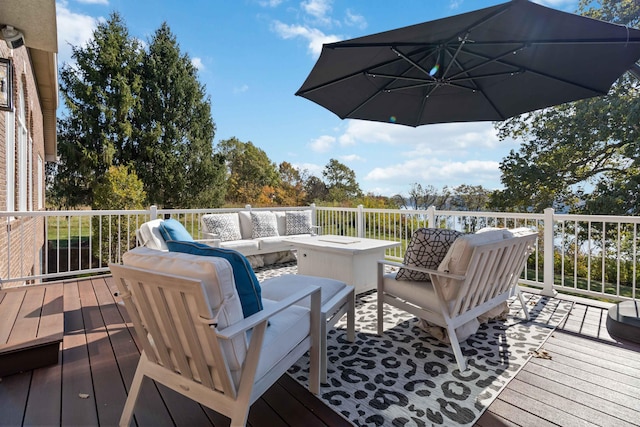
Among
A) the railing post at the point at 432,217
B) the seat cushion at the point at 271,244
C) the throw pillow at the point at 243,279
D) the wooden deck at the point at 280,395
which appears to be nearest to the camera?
the throw pillow at the point at 243,279

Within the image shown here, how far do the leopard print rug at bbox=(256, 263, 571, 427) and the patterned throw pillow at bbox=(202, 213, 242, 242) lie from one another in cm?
291

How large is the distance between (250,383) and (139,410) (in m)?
0.89

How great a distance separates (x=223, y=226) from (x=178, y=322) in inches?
164

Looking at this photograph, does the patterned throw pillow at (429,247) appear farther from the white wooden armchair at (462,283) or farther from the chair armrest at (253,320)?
the chair armrest at (253,320)

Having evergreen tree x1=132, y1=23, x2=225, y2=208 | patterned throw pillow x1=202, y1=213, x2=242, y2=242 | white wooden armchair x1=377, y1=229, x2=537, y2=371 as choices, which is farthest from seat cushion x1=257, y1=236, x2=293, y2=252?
evergreen tree x1=132, y1=23, x2=225, y2=208

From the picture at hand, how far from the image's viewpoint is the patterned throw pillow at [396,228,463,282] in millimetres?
2570

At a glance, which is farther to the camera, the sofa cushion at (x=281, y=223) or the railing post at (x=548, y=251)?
the sofa cushion at (x=281, y=223)

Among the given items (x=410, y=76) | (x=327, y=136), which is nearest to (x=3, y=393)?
(x=410, y=76)

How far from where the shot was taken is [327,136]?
18.1m

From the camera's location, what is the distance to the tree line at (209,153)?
909 centimetres

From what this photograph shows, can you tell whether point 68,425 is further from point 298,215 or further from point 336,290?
point 298,215

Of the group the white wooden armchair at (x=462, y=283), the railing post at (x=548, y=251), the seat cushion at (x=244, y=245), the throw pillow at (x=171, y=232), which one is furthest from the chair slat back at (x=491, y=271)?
the seat cushion at (x=244, y=245)

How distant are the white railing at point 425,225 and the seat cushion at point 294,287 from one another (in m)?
2.77

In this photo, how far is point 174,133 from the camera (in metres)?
14.8
